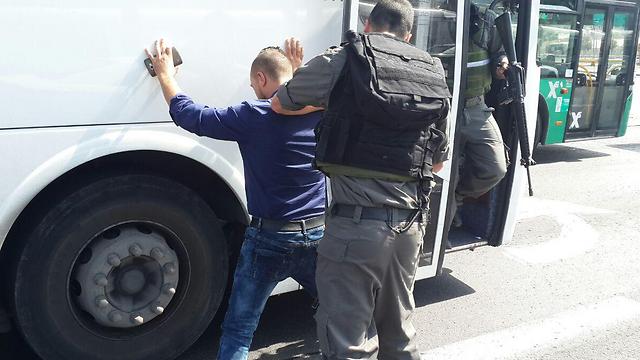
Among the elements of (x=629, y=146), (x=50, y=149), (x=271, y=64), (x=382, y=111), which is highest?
(x=271, y=64)

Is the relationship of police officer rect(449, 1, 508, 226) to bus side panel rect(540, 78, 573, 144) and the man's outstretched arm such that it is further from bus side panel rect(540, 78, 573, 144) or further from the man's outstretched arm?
bus side panel rect(540, 78, 573, 144)

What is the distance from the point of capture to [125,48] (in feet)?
9.16

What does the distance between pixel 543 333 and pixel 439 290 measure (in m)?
0.85

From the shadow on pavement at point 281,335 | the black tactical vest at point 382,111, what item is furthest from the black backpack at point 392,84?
the shadow on pavement at point 281,335

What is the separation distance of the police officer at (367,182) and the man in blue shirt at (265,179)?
205 millimetres

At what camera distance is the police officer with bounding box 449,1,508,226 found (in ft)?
13.7

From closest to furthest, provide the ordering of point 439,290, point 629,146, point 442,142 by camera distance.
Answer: point 442,142 → point 439,290 → point 629,146

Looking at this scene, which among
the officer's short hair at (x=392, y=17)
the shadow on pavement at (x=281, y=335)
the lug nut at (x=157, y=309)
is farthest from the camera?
the shadow on pavement at (x=281, y=335)

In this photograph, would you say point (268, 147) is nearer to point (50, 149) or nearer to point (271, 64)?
point (271, 64)

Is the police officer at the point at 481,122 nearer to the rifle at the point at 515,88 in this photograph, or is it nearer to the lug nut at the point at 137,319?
the rifle at the point at 515,88

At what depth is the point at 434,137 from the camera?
2.51 metres

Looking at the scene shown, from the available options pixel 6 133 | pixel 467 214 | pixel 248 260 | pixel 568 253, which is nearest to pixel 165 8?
pixel 6 133

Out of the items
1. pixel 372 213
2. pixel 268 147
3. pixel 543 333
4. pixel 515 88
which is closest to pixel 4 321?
pixel 268 147

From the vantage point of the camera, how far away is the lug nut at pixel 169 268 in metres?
3.11
